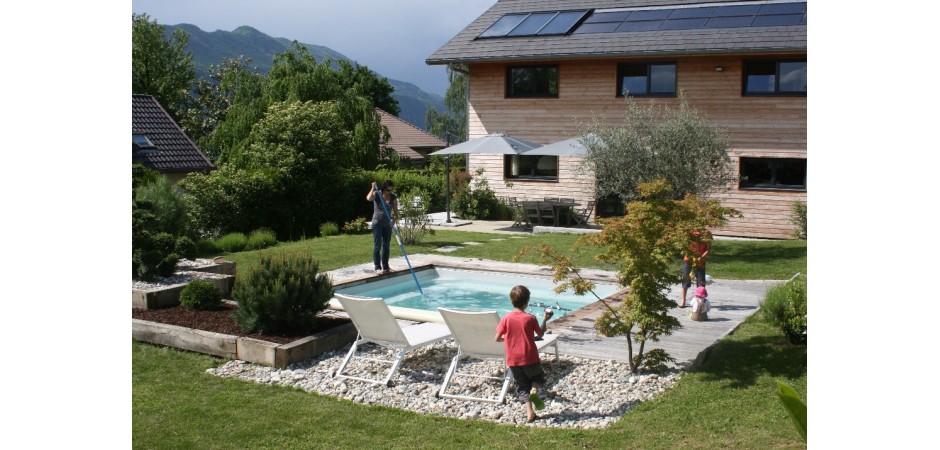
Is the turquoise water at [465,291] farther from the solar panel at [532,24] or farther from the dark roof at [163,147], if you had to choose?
the solar panel at [532,24]

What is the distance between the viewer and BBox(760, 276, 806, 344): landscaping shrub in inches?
335

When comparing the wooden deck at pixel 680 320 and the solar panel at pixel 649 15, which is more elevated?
the solar panel at pixel 649 15

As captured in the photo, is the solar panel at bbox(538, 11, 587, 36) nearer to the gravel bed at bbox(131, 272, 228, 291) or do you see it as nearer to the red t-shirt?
the gravel bed at bbox(131, 272, 228, 291)

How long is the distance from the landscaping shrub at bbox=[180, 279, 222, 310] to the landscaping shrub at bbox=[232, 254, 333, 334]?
4.25ft

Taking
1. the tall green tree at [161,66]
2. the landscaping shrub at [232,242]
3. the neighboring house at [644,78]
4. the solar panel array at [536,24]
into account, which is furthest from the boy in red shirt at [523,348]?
the tall green tree at [161,66]

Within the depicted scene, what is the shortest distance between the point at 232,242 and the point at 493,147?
7279 mm

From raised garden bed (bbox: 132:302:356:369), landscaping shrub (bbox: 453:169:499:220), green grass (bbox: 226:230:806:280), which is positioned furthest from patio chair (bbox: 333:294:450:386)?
landscaping shrub (bbox: 453:169:499:220)

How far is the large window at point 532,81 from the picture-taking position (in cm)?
2434

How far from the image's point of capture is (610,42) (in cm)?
2303

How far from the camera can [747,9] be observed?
22.9 metres

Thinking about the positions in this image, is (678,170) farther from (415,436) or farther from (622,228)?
(415,436)
